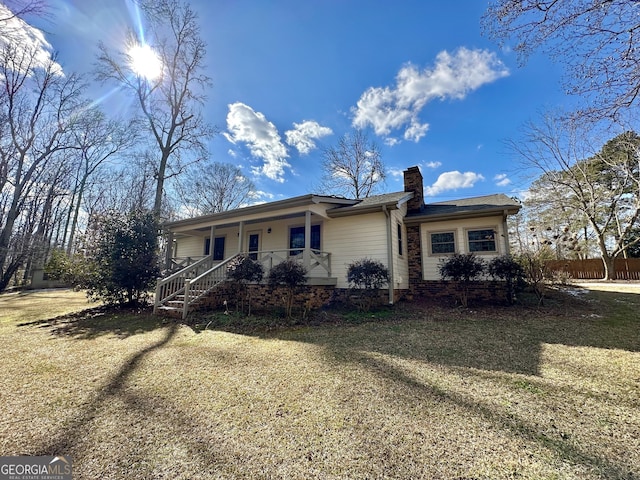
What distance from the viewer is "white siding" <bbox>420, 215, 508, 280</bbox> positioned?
9461 millimetres

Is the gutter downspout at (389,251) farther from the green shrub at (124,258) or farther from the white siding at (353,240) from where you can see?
the green shrub at (124,258)

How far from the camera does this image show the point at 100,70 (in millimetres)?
17109

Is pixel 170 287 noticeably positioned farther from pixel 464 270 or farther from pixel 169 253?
pixel 464 270

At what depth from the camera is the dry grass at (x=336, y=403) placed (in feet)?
7.32

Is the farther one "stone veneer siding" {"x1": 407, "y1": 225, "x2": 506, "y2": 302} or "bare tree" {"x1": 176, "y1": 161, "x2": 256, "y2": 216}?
"bare tree" {"x1": 176, "y1": 161, "x2": 256, "y2": 216}

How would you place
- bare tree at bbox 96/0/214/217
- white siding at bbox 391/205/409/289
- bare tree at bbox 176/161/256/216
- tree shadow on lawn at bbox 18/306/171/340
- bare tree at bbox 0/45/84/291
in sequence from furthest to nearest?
bare tree at bbox 176/161/256/216 → bare tree at bbox 96/0/214/217 → bare tree at bbox 0/45/84/291 → white siding at bbox 391/205/409/289 → tree shadow on lawn at bbox 18/306/171/340

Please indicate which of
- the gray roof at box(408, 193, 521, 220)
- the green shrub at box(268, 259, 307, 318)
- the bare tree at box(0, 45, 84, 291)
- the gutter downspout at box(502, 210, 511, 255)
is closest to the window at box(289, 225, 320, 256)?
the green shrub at box(268, 259, 307, 318)

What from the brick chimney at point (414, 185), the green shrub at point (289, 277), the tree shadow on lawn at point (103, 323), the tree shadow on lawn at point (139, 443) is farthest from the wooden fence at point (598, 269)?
the tree shadow on lawn at point (103, 323)

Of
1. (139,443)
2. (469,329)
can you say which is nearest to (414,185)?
(469,329)

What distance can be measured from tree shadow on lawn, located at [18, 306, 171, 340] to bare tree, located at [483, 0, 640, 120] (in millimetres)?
9630

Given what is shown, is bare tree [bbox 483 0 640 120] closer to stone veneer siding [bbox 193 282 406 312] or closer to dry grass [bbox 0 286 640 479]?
dry grass [bbox 0 286 640 479]

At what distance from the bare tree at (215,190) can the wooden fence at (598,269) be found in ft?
93.5

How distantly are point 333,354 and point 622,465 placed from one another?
11.3 ft

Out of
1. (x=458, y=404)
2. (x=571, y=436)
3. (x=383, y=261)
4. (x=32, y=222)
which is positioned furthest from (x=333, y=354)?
(x=32, y=222)
